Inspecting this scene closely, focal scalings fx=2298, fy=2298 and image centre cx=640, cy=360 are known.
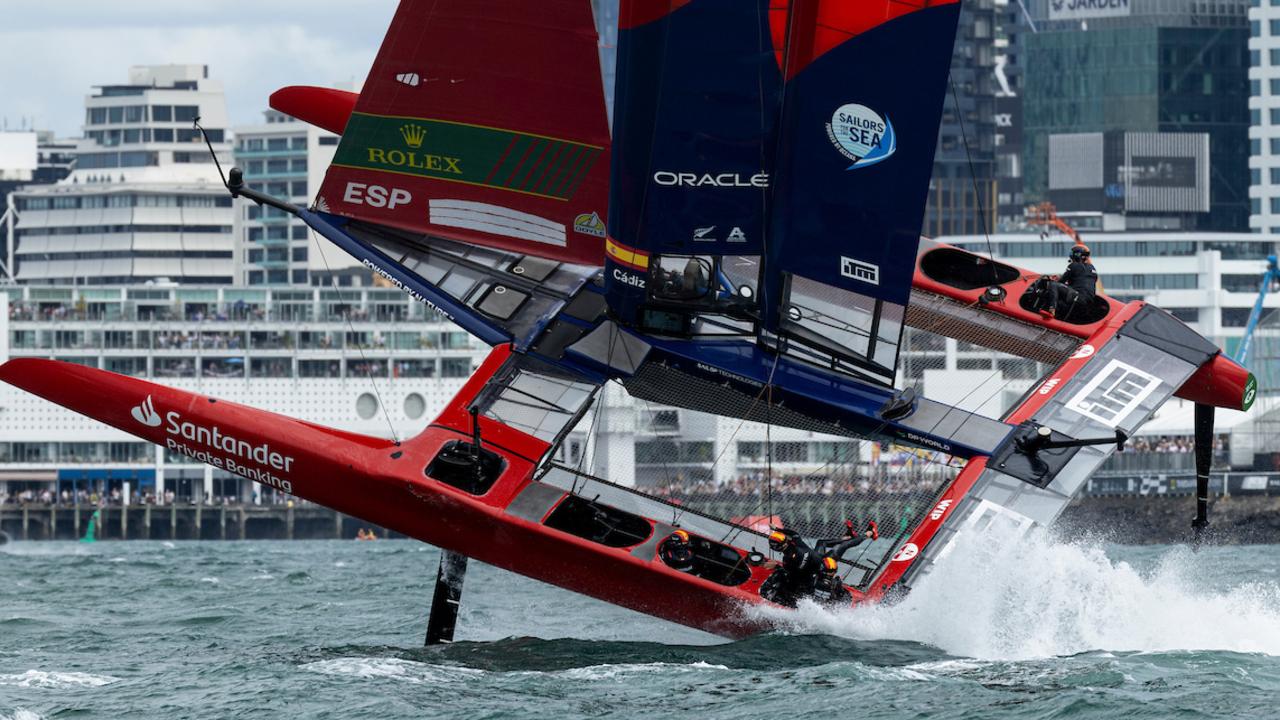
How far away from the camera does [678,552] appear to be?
16.5 m

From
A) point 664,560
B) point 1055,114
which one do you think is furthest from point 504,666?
point 1055,114

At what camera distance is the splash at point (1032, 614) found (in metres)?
16.4

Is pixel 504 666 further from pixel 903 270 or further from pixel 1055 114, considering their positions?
pixel 1055 114

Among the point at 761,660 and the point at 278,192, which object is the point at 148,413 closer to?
the point at 761,660

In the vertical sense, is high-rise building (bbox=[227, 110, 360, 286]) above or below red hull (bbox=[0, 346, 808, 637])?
above

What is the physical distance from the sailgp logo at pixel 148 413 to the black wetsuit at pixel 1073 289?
7592 millimetres

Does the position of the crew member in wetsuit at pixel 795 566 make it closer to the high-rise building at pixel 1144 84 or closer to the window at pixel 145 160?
the high-rise building at pixel 1144 84

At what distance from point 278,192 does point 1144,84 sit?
37090 millimetres

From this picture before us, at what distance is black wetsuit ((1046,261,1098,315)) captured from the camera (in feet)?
64.6

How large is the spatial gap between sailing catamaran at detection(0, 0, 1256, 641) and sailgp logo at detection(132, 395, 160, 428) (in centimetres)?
2

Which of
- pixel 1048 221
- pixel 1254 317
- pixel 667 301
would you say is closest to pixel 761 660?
pixel 667 301

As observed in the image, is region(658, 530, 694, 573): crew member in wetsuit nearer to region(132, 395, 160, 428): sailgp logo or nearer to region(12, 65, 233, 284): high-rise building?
region(132, 395, 160, 428): sailgp logo

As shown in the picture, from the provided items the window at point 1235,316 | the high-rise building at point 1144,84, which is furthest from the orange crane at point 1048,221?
the high-rise building at point 1144,84

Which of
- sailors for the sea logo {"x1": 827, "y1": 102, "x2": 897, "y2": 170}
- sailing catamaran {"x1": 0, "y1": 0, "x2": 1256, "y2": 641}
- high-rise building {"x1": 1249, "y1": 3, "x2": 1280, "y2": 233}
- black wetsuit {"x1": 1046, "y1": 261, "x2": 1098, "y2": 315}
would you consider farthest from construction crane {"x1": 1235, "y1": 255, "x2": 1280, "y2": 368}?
sailors for the sea logo {"x1": 827, "y1": 102, "x2": 897, "y2": 170}
